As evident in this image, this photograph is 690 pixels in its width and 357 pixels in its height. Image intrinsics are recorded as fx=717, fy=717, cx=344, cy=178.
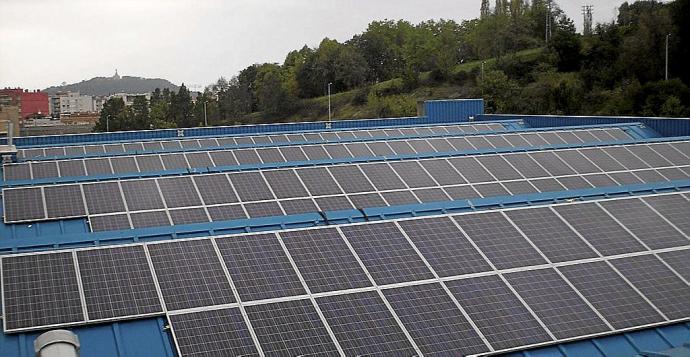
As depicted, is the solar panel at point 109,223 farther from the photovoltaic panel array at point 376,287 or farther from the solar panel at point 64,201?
the photovoltaic panel array at point 376,287

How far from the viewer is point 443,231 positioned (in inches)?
553

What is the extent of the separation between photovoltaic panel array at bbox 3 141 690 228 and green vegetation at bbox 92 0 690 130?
119ft

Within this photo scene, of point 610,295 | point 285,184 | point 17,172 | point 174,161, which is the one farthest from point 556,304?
point 17,172

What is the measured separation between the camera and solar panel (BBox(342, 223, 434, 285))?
41.3 feet

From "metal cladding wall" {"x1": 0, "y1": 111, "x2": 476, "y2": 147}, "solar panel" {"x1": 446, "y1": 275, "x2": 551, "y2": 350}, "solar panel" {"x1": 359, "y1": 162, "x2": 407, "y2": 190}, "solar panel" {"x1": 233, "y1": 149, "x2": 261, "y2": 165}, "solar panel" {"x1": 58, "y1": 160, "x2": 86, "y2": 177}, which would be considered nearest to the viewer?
"solar panel" {"x1": 446, "y1": 275, "x2": 551, "y2": 350}

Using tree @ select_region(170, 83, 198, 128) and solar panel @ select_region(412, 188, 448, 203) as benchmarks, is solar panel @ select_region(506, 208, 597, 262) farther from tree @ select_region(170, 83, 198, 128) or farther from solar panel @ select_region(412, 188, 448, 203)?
tree @ select_region(170, 83, 198, 128)

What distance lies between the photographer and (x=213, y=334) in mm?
10711

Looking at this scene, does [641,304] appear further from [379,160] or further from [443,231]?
[379,160]

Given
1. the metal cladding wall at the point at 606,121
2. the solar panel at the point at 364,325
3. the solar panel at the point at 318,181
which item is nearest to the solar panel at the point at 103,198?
the solar panel at the point at 318,181

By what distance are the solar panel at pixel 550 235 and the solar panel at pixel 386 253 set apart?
2.58 metres

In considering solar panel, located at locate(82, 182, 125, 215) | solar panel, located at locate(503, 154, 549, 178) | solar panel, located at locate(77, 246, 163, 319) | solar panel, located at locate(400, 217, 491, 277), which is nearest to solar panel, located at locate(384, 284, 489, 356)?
solar panel, located at locate(400, 217, 491, 277)

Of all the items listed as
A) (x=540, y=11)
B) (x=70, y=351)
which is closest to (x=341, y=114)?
(x=540, y=11)

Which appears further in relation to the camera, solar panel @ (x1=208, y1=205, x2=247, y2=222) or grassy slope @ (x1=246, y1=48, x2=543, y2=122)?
Result: grassy slope @ (x1=246, y1=48, x2=543, y2=122)

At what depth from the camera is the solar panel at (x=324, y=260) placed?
40.0ft
